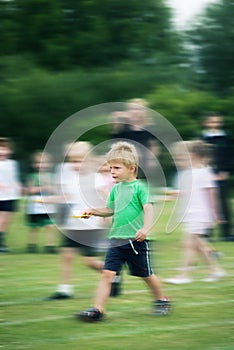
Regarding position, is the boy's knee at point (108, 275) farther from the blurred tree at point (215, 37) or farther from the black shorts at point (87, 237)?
the blurred tree at point (215, 37)

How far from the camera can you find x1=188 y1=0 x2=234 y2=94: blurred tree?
3509cm

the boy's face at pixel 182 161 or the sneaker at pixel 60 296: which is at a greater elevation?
the boy's face at pixel 182 161

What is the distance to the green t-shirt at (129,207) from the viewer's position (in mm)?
8219

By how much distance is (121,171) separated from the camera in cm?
809

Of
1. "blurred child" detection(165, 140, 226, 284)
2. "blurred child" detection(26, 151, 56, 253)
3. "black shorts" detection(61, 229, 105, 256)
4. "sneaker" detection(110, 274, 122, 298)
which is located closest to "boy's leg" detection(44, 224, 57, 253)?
"blurred child" detection(26, 151, 56, 253)

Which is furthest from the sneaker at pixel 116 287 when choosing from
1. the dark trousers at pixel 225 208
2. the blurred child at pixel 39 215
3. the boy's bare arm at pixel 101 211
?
the dark trousers at pixel 225 208

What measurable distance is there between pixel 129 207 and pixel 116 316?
1017mm

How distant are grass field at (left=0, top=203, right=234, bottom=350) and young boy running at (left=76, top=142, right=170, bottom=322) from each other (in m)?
0.34

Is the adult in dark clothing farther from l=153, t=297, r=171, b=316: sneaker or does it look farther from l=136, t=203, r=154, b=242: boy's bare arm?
l=136, t=203, r=154, b=242: boy's bare arm

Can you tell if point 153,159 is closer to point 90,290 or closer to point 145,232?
point 90,290

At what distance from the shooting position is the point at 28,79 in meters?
26.4

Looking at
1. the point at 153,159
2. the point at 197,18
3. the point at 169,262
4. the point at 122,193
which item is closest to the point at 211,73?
the point at 197,18

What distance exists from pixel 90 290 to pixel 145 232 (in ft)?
7.27

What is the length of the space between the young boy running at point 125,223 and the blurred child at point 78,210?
70 cm
